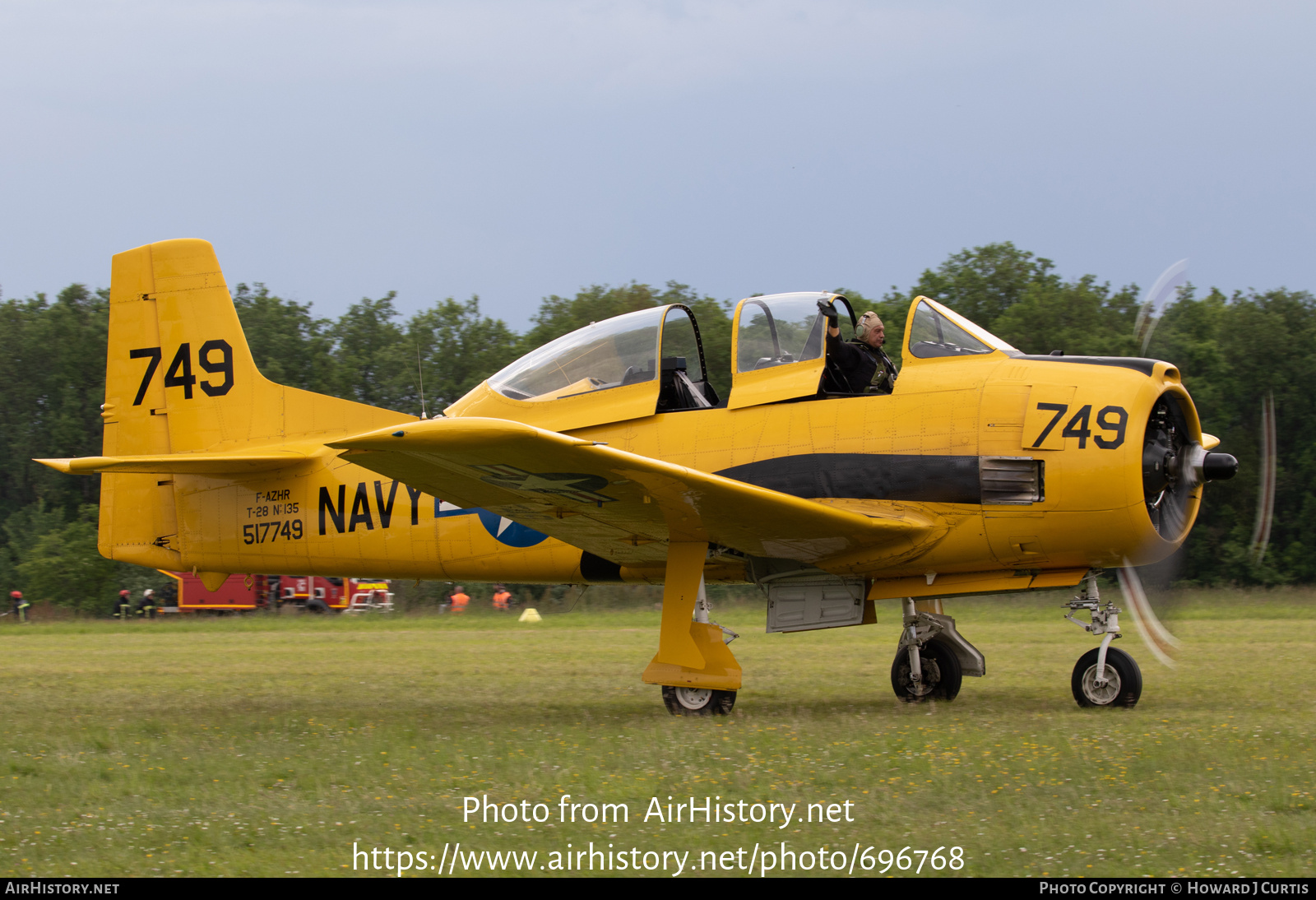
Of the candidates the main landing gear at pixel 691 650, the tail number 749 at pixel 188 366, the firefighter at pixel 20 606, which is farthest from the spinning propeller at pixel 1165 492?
the firefighter at pixel 20 606

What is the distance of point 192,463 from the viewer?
995 centimetres

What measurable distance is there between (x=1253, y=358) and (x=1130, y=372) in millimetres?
24328

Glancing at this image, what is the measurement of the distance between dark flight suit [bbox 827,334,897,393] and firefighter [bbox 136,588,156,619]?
86.3 feet

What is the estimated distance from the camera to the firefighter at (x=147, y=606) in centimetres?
3077

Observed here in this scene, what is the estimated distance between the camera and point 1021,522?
8109 mm

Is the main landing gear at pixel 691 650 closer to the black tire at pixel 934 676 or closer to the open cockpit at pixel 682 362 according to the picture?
the open cockpit at pixel 682 362

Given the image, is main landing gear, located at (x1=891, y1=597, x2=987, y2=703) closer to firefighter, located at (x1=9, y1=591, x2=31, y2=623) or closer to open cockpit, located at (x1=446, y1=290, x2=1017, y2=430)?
open cockpit, located at (x1=446, y1=290, x2=1017, y2=430)

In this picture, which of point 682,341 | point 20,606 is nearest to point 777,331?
point 682,341

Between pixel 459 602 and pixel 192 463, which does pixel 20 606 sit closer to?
pixel 459 602

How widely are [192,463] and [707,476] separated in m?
5.09

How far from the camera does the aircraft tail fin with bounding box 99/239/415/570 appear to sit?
1099 cm

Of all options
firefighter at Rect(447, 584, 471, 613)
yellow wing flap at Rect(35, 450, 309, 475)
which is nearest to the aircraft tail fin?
yellow wing flap at Rect(35, 450, 309, 475)

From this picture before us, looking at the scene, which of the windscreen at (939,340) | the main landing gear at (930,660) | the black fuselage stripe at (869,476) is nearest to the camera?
the black fuselage stripe at (869,476)

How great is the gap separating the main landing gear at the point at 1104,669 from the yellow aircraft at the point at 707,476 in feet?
0.06
